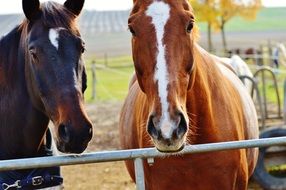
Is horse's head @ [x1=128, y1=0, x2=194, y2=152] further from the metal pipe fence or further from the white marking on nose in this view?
the white marking on nose

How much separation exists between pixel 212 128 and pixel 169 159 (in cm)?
37

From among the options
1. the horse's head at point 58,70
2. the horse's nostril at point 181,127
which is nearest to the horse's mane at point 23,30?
the horse's head at point 58,70

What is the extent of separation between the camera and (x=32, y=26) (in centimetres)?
328

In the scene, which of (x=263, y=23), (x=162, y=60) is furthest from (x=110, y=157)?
(x=263, y=23)

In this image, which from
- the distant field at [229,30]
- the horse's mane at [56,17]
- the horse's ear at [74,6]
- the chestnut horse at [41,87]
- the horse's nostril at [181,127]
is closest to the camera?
the horse's nostril at [181,127]

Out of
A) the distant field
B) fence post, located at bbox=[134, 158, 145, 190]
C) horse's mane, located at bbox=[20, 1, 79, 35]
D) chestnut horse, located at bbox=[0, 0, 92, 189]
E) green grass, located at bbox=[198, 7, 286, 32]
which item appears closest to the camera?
fence post, located at bbox=[134, 158, 145, 190]

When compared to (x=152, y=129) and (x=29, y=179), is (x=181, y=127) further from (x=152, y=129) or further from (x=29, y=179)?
(x=29, y=179)

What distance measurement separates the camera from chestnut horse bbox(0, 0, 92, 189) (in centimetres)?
296

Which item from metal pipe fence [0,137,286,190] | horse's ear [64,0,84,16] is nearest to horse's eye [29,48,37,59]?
horse's ear [64,0,84,16]

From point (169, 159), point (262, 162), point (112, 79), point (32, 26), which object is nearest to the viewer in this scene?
point (32, 26)

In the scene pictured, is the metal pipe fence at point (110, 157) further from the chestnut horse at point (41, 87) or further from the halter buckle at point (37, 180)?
the halter buckle at point (37, 180)

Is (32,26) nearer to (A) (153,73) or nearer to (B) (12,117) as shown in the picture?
(B) (12,117)

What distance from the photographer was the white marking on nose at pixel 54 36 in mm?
3100

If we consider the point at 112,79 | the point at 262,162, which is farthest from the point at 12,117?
the point at 112,79
